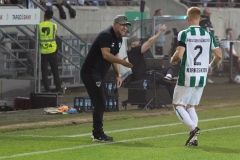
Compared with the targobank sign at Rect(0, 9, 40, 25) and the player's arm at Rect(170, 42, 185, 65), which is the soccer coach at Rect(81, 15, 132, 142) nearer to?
the player's arm at Rect(170, 42, 185, 65)

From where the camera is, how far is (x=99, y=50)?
44.0 ft

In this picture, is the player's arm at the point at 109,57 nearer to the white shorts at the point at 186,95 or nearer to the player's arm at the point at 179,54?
the player's arm at the point at 179,54

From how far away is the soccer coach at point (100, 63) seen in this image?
43.4ft

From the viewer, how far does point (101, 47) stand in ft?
43.4

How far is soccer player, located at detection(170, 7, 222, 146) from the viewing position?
42.0 ft

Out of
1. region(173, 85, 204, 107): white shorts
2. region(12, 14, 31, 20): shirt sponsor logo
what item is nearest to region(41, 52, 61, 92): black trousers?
region(12, 14, 31, 20): shirt sponsor logo

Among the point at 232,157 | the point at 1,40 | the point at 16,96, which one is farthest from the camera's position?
the point at 1,40

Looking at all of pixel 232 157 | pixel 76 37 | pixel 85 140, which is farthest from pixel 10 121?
pixel 76 37

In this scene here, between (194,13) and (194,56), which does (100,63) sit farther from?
(194,13)

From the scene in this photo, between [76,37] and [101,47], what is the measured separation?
1272 centimetres

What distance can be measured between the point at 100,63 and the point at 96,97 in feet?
1.75

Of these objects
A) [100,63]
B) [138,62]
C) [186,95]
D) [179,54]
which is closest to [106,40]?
[100,63]

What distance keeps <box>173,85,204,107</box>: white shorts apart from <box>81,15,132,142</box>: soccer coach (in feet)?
3.36

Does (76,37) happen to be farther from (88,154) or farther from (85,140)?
(88,154)
